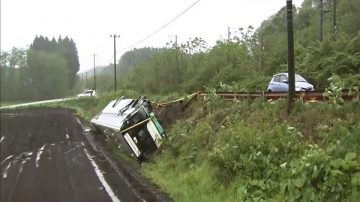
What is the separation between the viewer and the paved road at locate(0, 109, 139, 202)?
14180 millimetres

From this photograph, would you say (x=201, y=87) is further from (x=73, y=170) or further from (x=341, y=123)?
(x=341, y=123)

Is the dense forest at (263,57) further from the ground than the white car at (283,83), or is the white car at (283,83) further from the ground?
the dense forest at (263,57)

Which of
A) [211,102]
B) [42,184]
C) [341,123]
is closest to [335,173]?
[341,123]

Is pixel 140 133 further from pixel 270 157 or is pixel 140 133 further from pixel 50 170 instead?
pixel 270 157

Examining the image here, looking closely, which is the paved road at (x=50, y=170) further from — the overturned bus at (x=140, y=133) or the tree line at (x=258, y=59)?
the tree line at (x=258, y=59)

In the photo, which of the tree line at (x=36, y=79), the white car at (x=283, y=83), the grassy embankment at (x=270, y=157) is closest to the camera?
the grassy embankment at (x=270, y=157)

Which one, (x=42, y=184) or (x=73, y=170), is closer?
(x=42, y=184)

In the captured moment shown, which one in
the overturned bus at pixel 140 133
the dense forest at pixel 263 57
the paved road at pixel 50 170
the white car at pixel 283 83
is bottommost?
the paved road at pixel 50 170

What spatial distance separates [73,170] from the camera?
1855 centimetres

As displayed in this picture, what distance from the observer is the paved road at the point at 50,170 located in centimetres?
1418

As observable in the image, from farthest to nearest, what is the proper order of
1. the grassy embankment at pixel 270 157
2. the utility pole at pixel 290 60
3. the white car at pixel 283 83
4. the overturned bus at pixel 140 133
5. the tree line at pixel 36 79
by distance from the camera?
1. the tree line at pixel 36 79
2. the white car at pixel 283 83
3. the overturned bus at pixel 140 133
4. the utility pole at pixel 290 60
5. the grassy embankment at pixel 270 157

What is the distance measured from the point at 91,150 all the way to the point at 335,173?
17.2 m

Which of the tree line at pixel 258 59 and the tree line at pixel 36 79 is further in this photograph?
the tree line at pixel 36 79

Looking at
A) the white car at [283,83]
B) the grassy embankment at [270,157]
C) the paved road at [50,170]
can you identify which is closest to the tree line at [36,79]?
the paved road at [50,170]
